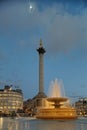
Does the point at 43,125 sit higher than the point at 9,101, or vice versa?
the point at 9,101

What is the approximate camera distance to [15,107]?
105 metres

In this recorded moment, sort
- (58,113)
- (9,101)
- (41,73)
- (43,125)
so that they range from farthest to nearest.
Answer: (9,101) < (41,73) < (58,113) < (43,125)

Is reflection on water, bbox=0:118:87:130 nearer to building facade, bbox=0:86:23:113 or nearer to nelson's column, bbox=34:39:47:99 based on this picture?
nelson's column, bbox=34:39:47:99

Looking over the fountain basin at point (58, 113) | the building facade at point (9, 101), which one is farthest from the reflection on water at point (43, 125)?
the building facade at point (9, 101)

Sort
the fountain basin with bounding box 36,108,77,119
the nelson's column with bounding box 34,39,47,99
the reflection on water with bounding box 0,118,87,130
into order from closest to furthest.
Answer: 1. the reflection on water with bounding box 0,118,87,130
2. the fountain basin with bounding box 36,108,77,119
3. the nelson's column with bounding box 34,39,47,99

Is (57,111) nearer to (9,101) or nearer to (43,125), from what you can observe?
(43,125)

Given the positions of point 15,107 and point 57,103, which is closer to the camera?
point 57,103

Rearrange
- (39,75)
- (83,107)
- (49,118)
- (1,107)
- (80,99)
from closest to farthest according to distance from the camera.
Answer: (49,118)
(39,75)
(1,107)
(83,107)
(80,99)

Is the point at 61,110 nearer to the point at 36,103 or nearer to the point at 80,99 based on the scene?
the point at 36,103

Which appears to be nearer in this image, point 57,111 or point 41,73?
point 57,111

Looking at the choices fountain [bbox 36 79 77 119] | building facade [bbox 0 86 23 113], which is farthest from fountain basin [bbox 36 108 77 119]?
building facade [bbox 0 86 23 113]

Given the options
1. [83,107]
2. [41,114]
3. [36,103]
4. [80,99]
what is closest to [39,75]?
[36,103]

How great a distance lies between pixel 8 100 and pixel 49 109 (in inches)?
2452

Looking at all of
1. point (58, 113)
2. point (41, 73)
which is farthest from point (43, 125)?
point (41, 73)
